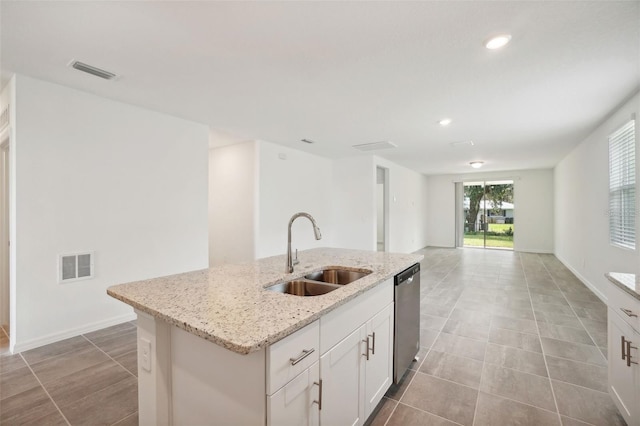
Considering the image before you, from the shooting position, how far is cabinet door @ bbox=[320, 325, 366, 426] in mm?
1292

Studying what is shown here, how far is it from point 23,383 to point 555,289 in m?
6.37

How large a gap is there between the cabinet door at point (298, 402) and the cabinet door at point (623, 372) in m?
1.61

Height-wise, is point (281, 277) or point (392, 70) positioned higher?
point (392, 70)

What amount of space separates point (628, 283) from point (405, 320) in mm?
1285

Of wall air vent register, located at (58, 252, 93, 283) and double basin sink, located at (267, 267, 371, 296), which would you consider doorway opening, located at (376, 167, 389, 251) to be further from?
wall air vent register, located at (58, 252, 93, 283)

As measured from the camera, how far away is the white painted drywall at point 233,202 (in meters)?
5.03

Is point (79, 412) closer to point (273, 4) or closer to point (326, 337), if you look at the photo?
point (326, 337)

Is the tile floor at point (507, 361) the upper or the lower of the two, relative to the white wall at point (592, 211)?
lower

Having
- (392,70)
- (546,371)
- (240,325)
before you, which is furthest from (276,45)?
(546,371)

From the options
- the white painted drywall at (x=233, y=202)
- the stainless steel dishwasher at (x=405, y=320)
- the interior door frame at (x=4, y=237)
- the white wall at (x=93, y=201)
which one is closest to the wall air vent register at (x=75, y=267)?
the white wall at (x=93, y=201)

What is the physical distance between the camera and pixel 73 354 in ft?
8.31

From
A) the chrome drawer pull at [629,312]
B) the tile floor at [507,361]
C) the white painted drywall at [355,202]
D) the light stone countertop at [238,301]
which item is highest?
the white painted drywall at [355,202]

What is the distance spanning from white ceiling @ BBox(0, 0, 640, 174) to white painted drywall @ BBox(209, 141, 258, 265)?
1.30 m

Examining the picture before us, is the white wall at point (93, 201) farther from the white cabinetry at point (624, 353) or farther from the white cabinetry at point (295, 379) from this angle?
the white cabinetry at point (624, 353)
